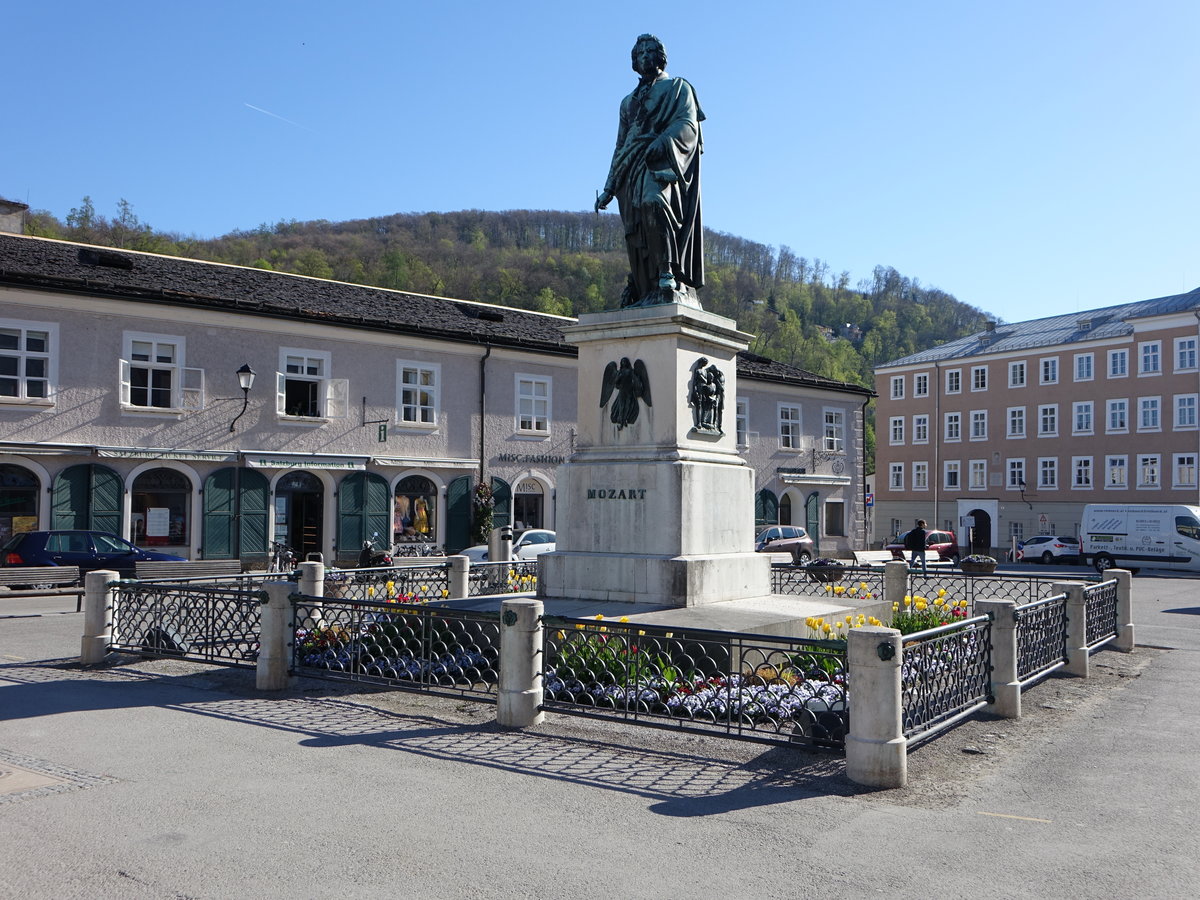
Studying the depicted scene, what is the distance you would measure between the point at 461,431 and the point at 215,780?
26.6m

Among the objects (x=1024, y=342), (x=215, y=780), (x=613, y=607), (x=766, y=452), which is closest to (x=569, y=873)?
(x=215, y=780)

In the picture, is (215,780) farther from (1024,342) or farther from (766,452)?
(1024,342)

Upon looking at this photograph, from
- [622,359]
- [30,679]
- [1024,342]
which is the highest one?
[1024,342]

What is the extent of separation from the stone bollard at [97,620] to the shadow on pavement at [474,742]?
85 centimetres

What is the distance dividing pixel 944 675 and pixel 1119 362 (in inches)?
2050

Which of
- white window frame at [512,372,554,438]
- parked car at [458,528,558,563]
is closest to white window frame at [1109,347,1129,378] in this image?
white window frame at [512,372,554,438]

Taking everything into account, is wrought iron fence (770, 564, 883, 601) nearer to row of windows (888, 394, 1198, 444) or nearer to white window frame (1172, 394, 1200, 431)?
white window frame (1172, 394, 1200, 431)

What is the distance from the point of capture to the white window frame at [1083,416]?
179 ft

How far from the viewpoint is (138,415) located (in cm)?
2702

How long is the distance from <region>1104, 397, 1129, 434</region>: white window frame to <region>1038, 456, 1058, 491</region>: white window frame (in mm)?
3420

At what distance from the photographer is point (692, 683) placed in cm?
848

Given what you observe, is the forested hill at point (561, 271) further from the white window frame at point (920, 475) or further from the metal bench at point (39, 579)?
the metal bench at point (39, 579)

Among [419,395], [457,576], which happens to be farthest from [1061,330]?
[457,576]

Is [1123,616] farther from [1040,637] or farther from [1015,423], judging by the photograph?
[1015,423]
